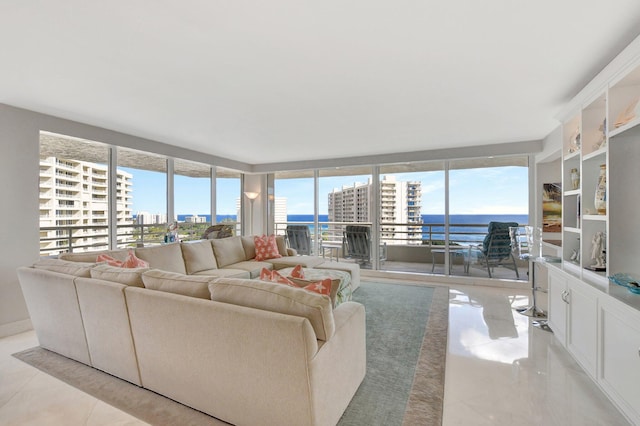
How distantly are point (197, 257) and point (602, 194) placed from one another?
14.1 feet

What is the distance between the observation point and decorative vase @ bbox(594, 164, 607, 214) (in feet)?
7.21

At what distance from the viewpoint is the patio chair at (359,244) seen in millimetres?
5738

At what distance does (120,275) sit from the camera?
210 cm

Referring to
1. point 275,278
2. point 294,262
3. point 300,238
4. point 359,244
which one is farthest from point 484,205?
point 275,278

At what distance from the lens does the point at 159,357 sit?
184cm

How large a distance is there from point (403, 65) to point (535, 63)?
3.26 feet

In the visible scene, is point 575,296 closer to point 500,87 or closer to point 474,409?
point 474,409

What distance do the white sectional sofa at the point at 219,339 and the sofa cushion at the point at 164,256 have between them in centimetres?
109

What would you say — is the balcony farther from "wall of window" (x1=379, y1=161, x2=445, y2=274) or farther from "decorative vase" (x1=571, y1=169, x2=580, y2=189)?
"decorative vase" (x1=571, y1=169, x2=580, y2=189)

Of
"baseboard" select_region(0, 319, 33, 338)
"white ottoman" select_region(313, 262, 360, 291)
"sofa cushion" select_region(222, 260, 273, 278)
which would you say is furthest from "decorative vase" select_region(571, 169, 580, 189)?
"baseboard" select_region(0, 319, 33, 338)

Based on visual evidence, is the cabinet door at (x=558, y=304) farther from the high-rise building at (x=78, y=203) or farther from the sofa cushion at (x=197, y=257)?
the high-rise building at (x=78, y=203)

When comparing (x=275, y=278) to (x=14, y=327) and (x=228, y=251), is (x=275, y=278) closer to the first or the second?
(x=228, y=251)

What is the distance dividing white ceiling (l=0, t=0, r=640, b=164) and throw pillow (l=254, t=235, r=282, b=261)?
1987 mm

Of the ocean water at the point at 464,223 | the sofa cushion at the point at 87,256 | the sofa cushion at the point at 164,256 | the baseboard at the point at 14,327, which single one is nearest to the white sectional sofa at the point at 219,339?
the sofa cushion at the point at 87,256
